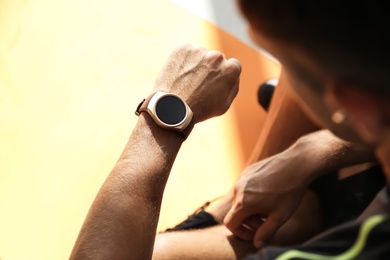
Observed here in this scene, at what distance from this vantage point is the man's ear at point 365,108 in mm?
516

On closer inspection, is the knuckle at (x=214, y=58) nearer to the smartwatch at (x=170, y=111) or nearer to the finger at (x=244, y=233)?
the smartwatch at (x=170, y=111)

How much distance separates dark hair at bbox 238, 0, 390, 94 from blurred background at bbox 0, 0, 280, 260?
2.56 ft

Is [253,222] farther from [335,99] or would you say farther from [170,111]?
[335,99]

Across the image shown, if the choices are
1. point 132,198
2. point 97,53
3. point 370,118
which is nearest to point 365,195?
point 132,198

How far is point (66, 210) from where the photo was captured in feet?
4.01

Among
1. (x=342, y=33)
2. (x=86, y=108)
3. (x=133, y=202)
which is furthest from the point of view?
(x=86, y=108)

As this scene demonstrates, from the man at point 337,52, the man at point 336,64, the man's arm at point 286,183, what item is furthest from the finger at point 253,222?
the man at point 337,52

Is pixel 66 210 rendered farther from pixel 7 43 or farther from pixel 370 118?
pixel 370 118

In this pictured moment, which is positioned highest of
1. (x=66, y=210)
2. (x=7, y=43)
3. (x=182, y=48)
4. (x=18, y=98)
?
(x=7, y=43)

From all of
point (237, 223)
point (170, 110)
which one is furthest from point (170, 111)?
point (237, 223)

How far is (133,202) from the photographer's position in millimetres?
910

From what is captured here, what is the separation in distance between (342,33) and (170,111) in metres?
0.49

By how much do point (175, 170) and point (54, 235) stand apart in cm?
28

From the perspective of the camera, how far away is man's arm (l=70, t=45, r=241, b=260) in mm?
875
